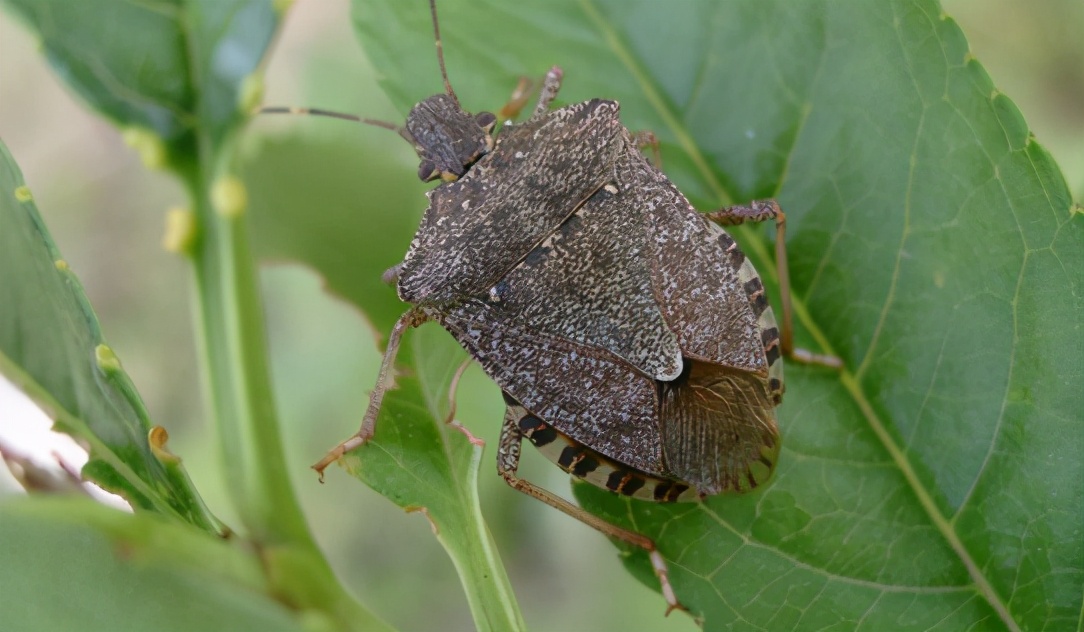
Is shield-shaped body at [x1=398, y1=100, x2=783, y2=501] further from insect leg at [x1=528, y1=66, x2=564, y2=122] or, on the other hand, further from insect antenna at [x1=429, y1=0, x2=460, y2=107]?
insect antenna at [x1=429, y1=0, x2=460, y2=107]

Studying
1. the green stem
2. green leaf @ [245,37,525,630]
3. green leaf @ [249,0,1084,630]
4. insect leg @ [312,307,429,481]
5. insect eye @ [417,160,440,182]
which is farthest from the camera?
insect eye @ [417,160,440,182]

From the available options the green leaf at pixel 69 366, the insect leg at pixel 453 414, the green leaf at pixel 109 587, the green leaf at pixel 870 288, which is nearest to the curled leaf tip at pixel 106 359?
the green leaf at pixel 69 366

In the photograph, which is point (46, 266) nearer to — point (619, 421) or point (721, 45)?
point (619, 421)

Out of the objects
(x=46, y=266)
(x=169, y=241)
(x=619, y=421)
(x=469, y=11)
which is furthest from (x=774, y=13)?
(x=46, y=266)

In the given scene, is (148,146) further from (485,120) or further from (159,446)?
(485,120)

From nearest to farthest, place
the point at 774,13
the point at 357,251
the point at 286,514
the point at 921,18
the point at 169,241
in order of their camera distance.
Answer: the point at 286,514, the point at 169,241, the point at 921,18, the point at 774,13, the point at 357,251

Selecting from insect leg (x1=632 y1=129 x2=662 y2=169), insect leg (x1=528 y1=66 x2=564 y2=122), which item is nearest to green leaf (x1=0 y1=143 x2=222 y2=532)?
insect leg (x1=528 y1=66 x2=564 y2=122)
